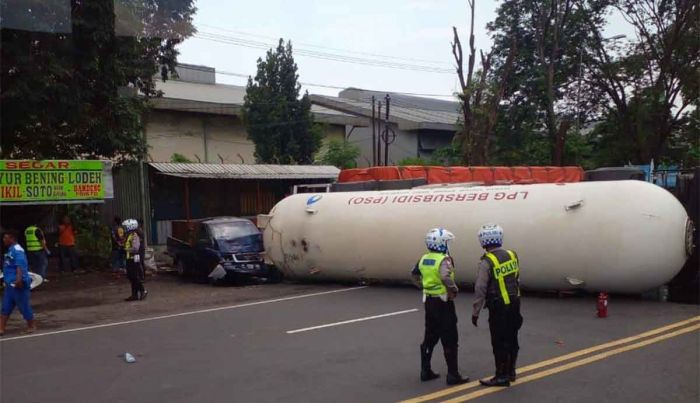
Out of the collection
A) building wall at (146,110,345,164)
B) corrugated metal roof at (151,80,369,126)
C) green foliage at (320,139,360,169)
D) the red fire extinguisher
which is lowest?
the red fire extinguisher

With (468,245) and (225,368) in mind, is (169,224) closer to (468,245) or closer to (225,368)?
(468,245)

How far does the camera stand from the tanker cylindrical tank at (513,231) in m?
12.4

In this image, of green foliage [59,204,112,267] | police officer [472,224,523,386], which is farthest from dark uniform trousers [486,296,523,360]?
green foliage [59,204,112,267]

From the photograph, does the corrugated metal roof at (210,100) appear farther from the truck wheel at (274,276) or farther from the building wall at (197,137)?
the truck wheel at (274,276)

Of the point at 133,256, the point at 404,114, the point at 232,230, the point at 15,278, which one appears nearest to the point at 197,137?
the point at 232,230

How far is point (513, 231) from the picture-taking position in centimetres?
1382

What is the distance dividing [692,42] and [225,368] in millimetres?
28054

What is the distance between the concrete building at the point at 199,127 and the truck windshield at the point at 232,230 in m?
10.1

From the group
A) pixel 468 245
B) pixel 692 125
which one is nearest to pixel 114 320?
pixel 468 245

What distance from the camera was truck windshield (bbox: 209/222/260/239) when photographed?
19234 mm

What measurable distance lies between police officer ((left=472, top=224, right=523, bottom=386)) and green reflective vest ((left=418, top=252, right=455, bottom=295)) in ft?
1.32

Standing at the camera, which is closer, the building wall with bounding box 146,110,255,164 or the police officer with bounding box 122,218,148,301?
the police officer with bounding box 122,218,148,301

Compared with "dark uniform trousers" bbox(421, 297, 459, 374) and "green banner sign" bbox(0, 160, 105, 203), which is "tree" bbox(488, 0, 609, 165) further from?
"dark uniform trousers" bbox(421, 297, 459, 374)

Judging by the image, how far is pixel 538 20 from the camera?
3198cm
